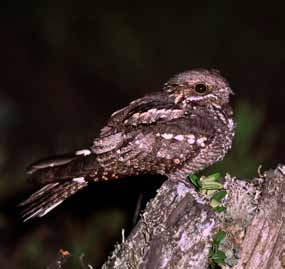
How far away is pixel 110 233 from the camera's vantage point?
4910mm

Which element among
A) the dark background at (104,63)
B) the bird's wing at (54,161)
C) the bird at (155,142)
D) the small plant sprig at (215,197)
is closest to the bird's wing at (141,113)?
the bird at (155,142)

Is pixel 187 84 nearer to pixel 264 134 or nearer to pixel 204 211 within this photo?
pixel 204 211

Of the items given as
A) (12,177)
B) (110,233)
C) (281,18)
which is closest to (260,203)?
(110,233)

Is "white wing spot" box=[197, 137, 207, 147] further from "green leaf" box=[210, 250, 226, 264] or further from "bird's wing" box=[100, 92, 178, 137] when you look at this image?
"green leaf" box=[210, 250, 226, 264]

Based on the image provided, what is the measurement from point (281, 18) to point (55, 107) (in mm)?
2415

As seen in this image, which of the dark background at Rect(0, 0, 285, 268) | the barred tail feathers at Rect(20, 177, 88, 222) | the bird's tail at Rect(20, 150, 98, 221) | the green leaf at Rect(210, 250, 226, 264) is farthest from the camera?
the dark background at Rect(0, 0, 285, 268)

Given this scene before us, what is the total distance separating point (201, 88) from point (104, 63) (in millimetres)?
3680

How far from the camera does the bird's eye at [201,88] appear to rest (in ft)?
11.4

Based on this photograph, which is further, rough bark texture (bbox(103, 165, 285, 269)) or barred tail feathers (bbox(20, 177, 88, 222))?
barred tail feathers (bbox(20, 177, 88, 222))

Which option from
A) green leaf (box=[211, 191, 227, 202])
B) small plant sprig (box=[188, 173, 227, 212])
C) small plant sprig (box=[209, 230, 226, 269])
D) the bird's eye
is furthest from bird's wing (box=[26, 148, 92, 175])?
small plant sprig (box=[209, 230, 226, 269])

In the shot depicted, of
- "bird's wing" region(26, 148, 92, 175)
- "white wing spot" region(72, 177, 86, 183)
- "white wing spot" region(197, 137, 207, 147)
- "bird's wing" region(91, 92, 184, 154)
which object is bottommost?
"white wing spot" region(72, 177, 86, 183)

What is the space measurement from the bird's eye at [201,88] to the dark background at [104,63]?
2.01m

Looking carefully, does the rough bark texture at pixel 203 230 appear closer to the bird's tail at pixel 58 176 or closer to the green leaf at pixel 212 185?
the green leaf at pixel 212 185

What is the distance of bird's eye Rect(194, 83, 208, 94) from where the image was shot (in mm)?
3477
